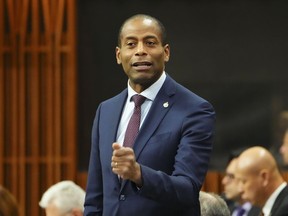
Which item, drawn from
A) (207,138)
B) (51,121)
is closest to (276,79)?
(51,121)

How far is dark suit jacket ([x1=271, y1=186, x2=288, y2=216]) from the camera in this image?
3801 mm

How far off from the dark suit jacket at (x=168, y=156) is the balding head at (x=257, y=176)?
2.06 meters

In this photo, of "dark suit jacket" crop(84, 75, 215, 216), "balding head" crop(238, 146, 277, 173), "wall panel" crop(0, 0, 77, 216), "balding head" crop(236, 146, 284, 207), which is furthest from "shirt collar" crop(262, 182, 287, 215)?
"wall panel" crop(0, 0, 77, 216)

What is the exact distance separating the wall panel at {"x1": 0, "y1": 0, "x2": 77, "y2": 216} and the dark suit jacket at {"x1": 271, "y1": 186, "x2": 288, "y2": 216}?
3074 millimetres

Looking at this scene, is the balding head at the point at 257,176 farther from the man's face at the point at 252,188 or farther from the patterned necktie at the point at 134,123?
the patterned necktie at the point at 134,123

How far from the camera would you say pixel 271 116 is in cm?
678

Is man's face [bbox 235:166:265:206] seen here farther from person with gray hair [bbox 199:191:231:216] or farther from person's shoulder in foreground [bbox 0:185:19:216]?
person's shoulder in foreground [bbox 0:185:19:216]

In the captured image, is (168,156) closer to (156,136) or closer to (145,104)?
(156,136)

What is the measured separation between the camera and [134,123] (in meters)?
2.55

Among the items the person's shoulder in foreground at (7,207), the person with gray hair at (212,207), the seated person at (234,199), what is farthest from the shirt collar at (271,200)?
the person's shoulder in foreground at (7,207)

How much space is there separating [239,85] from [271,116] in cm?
39

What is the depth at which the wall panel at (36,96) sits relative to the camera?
7.02m

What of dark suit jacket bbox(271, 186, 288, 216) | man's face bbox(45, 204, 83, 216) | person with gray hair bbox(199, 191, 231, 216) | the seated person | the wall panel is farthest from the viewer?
the wall panel

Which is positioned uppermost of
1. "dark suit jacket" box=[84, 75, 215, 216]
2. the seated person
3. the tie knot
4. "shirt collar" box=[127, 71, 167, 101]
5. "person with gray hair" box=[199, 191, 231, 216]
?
"shirt collar" box=[127, 71, 167, 101]
